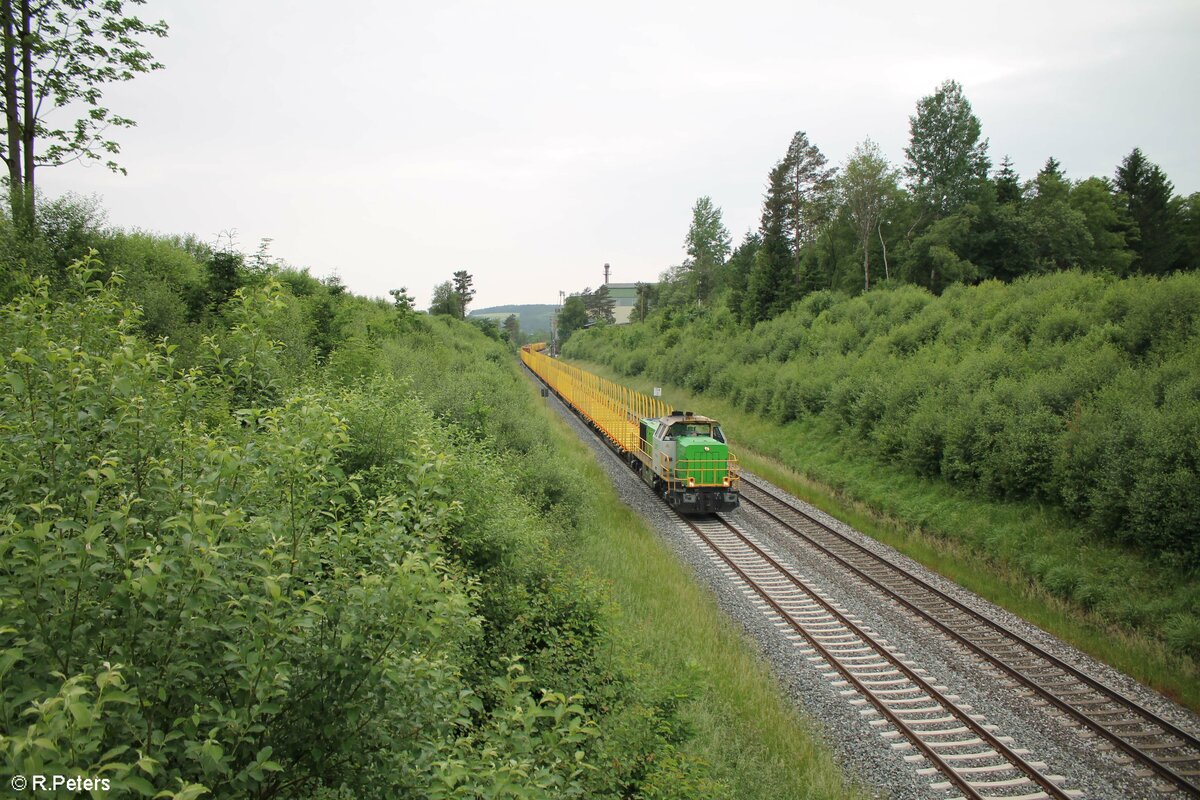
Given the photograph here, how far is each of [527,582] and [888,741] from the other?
19.8 ft

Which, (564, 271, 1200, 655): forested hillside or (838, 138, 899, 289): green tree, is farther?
(838, 138, 899, 289): green tree

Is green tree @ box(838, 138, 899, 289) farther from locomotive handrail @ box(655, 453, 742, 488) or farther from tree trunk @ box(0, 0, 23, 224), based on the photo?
tree trunk @ box(0, 0, 23, 224)

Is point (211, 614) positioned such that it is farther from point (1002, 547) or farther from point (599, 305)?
point (599, 305)

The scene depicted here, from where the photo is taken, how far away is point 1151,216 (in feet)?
153

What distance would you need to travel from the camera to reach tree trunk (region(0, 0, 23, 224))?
11672 mm

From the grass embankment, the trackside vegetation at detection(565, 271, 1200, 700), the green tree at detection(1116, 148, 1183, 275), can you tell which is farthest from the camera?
the green tree at detection(1116, 148, 1183, 275)

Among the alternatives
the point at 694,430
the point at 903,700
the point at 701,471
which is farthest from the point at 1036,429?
the point at 903,700

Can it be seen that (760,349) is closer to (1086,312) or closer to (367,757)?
(1086,312)

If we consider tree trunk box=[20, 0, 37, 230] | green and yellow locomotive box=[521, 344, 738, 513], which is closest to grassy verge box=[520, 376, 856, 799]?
green and yellow locomotive box=[521, 344, 738, 513]

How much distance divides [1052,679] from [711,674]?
241 inches

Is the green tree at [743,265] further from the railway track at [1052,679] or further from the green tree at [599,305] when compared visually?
the green tree at [599,305]

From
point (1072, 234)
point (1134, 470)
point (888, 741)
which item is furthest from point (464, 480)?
point (1072, 234)

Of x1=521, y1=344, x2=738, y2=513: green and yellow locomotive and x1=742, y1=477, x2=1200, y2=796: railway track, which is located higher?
x1=521, y1=344, x2=738, y2=513: green and yellow locomotive

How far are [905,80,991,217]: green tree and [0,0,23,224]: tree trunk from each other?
49617 millimetres
